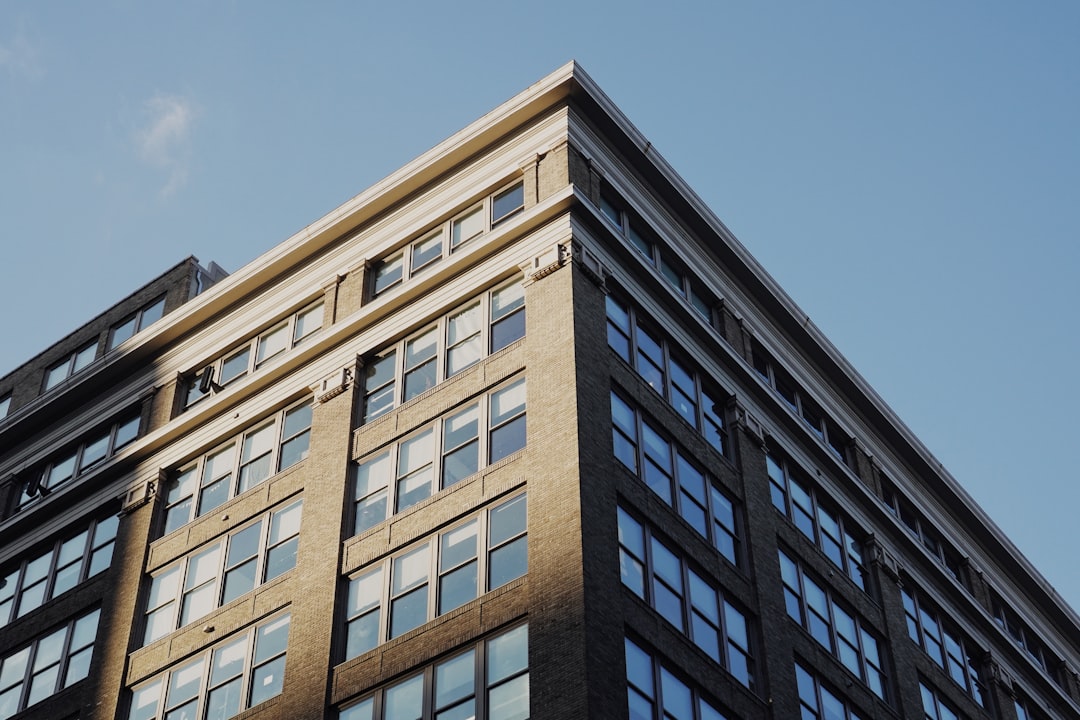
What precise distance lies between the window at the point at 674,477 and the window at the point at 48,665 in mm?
15523

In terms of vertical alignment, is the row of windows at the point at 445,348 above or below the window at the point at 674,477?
above

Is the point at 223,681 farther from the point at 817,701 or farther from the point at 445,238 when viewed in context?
the point at 817,701

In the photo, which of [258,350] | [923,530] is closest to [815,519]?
[923,530]

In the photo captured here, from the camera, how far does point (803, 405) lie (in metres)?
48.9

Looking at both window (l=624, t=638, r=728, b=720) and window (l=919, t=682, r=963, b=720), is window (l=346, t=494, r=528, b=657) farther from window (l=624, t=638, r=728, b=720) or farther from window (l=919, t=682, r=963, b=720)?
window (l=919, t=682, r=963, b=720)

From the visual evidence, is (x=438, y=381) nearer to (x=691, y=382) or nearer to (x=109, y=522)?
(x=691, y=382)

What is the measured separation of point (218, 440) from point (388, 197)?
8.30 meters

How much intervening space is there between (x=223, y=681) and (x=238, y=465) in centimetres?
723

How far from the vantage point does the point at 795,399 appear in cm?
4850

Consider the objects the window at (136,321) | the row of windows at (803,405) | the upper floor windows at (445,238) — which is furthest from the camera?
the window at (136,321)

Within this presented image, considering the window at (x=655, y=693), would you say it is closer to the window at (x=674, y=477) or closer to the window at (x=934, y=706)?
the window at (x=674, y=477)

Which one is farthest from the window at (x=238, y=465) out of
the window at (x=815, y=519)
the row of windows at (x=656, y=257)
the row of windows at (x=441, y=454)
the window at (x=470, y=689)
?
the window at (x=815, y=519)

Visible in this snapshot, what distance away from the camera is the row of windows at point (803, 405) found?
47312 mm

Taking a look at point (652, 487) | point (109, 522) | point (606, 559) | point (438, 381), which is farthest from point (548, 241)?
point (109, 522)
